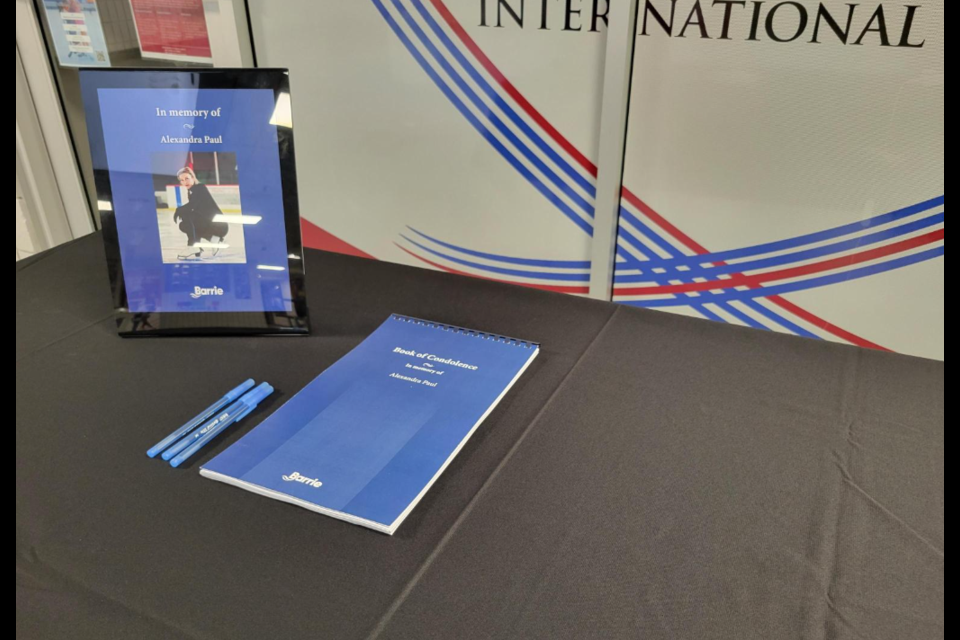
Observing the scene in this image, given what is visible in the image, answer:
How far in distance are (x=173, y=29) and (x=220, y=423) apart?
35.0 inches

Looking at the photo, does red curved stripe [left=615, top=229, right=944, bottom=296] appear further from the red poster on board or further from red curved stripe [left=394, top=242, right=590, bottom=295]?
the red poster on board

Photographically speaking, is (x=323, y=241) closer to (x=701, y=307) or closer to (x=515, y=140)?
(x=515, y=140)

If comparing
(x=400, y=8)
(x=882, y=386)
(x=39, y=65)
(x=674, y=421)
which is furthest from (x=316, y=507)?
(x=39, y=65)

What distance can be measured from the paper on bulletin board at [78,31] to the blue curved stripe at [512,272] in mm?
739

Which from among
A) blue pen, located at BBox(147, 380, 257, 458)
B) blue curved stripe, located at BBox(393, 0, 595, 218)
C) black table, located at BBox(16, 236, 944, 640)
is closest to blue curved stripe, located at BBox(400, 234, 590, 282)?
blue curved stripe, located at BBox(393, 0, 595, 218)

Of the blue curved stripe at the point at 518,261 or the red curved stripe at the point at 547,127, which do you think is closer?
the red curved stripe at the point at 547,127

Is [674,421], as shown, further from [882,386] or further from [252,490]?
[252,490]

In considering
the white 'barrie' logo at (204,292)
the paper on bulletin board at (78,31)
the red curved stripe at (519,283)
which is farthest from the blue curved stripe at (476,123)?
the paper on bulletin board at (78,31)

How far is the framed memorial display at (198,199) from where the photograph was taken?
92 cm

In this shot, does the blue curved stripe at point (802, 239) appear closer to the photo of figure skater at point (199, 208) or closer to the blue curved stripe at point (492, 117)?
the blue curved stripe at point (492, 117)

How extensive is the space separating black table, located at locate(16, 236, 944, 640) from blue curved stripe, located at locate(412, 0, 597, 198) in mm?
273

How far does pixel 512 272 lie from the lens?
1.29 metres

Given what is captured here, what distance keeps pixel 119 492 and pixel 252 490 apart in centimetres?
13

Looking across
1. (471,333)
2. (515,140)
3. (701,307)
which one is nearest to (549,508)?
(471,333)
